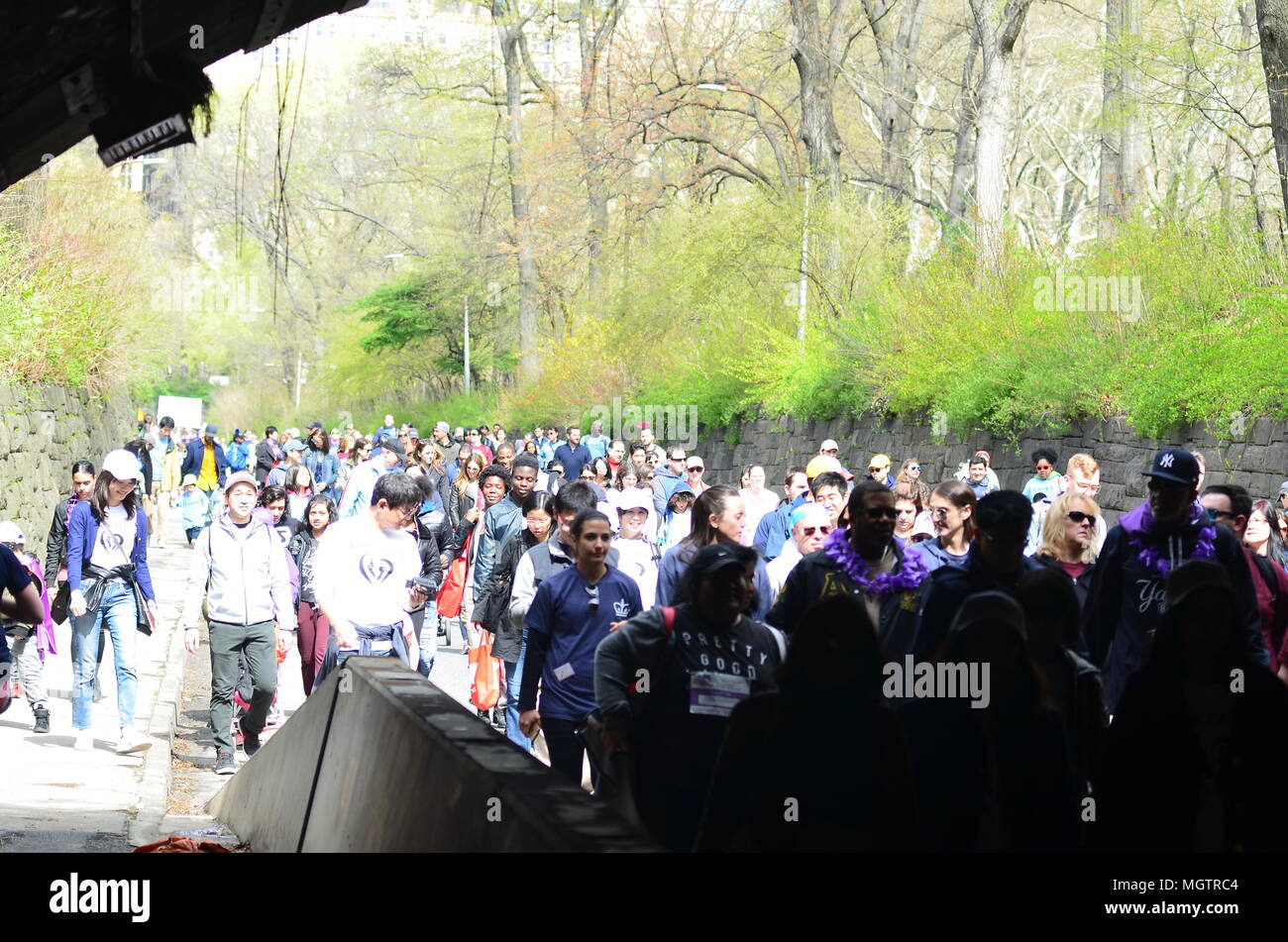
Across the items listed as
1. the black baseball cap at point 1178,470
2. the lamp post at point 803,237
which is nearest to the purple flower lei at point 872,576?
the black baseball cap at point 1178,470

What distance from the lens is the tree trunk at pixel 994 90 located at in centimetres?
2564

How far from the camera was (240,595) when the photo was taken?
A: 32.8 feet

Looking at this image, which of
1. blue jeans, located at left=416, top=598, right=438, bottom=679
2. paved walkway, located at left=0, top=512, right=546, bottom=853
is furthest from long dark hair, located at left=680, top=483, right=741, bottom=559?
blue jeans, located at left=416, top=598, right=438, bottom=679

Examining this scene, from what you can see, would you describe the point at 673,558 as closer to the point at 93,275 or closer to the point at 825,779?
the point at 825,779

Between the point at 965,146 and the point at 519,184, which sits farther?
the point at 519,184

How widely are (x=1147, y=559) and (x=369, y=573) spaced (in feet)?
12.8

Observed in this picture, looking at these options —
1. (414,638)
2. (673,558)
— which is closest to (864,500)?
(673,558)

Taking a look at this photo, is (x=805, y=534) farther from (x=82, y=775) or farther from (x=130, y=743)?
(x=130, y=743)

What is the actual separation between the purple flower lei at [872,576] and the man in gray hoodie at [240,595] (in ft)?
15.5

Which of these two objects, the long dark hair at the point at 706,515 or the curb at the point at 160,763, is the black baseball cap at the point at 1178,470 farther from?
the curb at the point at 160,763

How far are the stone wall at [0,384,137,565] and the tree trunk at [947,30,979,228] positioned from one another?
46.1ft

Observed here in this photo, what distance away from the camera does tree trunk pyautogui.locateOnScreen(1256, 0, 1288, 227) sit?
1395 centimetres

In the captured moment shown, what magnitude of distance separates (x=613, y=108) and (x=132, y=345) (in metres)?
10.1

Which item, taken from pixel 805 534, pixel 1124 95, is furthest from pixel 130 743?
pixel 1124 95
